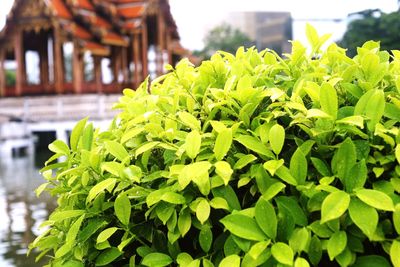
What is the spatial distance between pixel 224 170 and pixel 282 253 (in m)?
0.21

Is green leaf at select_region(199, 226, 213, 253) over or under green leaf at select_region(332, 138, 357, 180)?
under

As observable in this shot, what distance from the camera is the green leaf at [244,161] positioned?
121 cm

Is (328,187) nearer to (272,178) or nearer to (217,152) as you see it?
(272,178)

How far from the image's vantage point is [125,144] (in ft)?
4.84

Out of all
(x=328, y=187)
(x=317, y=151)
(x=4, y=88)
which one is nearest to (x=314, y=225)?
(x=328, y=187)

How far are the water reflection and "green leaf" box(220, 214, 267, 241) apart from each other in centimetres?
222

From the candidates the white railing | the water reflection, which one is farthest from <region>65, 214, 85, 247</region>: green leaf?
the white railing

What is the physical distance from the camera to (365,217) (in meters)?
1.07

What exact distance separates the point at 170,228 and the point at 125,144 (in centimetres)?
34

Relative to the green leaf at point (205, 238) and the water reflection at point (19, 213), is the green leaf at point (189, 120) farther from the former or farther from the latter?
the water reflection at point (19, 213)

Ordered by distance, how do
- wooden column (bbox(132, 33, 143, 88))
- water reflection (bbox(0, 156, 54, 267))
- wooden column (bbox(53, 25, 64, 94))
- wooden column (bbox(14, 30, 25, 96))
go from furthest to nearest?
1. wooden column (bbox(132, 33, 143, 88))
2. wooden column (bbox(14, 30, 25, 96))
3. wooden column (bbox(53, 25, 64, 94))
4. water reflection (bbox(0, 156, 54, 267))

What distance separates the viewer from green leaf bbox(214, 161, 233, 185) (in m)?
1.14

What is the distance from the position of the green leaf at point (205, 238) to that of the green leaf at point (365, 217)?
32cm

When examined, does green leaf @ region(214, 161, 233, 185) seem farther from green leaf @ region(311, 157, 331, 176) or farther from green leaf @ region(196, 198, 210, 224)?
green leaf @ region(311, 157, 331, 176)
